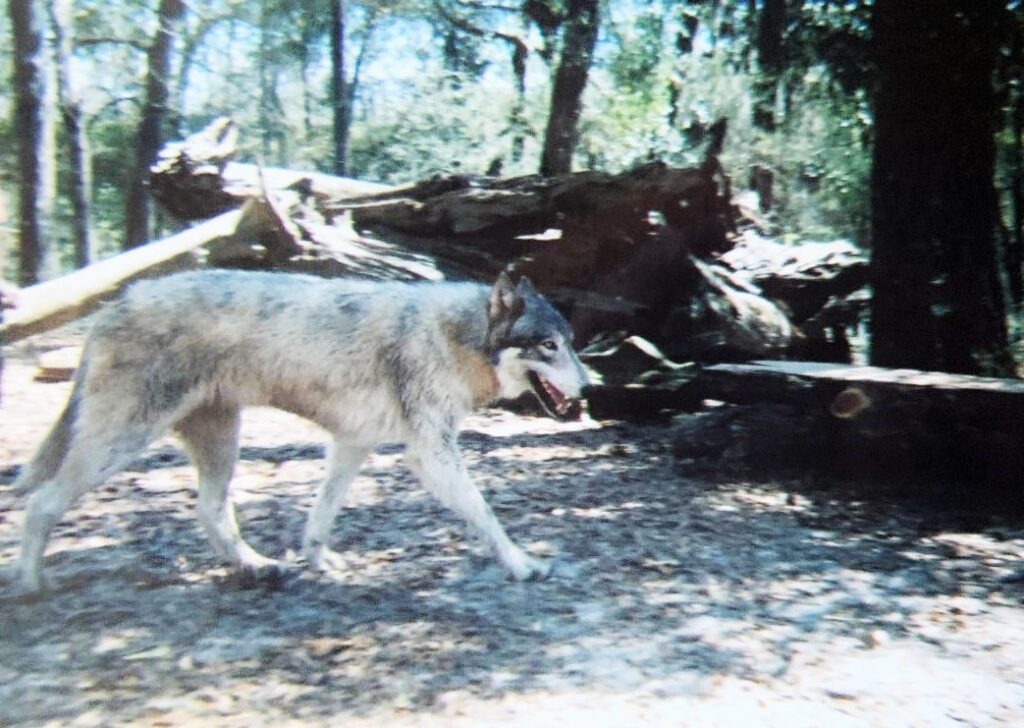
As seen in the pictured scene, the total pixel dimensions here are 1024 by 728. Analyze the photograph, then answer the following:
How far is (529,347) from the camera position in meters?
5.12

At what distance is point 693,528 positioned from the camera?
20.0 ft

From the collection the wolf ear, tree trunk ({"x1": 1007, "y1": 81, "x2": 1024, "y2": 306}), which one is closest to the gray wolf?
the wolf ear

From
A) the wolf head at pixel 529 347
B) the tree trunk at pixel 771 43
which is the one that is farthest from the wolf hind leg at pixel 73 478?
the tree trunk at pixel 771 43

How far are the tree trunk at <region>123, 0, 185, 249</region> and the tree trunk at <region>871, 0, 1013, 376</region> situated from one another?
1195cm

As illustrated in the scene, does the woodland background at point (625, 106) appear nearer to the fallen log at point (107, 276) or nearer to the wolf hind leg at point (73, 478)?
the fallen log at point (107, 276)

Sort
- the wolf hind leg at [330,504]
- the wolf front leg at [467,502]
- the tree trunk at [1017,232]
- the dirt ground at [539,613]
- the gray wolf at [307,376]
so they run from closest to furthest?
the dirt ground at [539,613] → the gray wolf at [307,376] → the wolf front leg at [467,502] → the wolf hind leg at [330,504] → the tree trunk at [1017,232]

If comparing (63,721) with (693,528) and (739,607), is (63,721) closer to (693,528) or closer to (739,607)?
(739,607)

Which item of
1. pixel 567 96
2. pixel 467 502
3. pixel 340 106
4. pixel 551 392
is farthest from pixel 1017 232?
pixel 340 106

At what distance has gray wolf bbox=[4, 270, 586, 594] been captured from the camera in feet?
15.4

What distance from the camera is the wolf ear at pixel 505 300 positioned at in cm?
509

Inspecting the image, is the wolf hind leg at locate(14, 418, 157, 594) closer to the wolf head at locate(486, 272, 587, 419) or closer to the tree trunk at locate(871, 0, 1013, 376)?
the wolf head at locate(486, 272, 587, 419)

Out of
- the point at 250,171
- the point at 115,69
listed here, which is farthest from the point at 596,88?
the point at 115,69

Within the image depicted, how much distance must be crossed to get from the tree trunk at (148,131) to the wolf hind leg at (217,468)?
12.1 m

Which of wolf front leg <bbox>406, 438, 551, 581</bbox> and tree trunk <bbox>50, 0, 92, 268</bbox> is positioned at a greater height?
tree trunk <bbox>50, 0, 92, 268</bbox>
